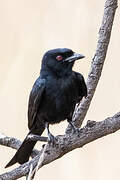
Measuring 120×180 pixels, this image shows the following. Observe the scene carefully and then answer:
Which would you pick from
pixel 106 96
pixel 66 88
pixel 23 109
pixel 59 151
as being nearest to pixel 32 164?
pixel 59 151

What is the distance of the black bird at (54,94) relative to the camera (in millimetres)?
2475

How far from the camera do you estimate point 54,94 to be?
2.47 meters

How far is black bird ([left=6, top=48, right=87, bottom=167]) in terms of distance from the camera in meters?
2.47

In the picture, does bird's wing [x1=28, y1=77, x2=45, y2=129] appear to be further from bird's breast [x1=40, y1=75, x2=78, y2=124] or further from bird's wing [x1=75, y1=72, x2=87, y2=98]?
bird's wing [x1=75, y1=72, x2=87, y2=98]

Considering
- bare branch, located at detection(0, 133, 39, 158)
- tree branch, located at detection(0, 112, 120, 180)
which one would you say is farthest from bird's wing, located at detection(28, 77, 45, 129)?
tree branch, located at detection(0, 112, 120, 180)

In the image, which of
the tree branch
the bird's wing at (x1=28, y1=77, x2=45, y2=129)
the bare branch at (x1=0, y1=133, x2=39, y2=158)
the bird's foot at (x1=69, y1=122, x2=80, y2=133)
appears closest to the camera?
the tree branch

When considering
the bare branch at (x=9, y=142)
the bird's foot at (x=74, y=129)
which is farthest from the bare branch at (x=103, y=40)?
the bare branch at (x=9, y=142)

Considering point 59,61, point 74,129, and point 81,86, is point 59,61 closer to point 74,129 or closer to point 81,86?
point 81,86

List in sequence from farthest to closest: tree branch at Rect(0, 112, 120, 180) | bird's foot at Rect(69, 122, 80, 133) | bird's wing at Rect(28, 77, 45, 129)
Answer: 1. bird's wing at Rect(28, 77, 45, 129)
2. bird's foot at Rect(69, 122, 80, 133)
3. tree branch at Rect(0, 112, 120, 180)

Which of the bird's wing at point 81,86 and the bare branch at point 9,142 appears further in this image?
the bird's wing at point 81,86

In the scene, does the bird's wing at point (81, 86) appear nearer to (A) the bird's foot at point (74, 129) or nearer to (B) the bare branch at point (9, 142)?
(A) the bird's foot at point (74, 129)

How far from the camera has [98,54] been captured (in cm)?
239

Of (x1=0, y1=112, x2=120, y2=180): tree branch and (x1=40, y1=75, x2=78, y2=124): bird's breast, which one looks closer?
(x1=0, y1=112, x2=120, y2=180): tree branch

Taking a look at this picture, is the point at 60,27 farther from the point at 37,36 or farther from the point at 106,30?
the point at 106,30
